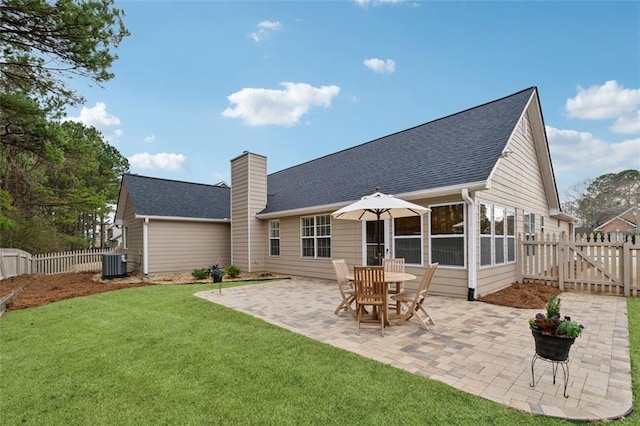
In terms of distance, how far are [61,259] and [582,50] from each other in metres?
23.9

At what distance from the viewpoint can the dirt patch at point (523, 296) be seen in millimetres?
6726

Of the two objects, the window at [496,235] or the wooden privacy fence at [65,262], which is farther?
the wooden privacy fence at [65,262]

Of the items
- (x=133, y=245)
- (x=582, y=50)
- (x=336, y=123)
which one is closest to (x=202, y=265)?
(x=133, y=245)

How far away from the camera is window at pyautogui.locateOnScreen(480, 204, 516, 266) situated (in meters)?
7.70

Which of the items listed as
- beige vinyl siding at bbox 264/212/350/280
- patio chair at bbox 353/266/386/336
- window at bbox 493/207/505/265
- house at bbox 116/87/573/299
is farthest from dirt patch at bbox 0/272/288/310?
window at bbox 493/207/505/265

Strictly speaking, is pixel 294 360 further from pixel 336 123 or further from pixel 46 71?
pixel 336 123

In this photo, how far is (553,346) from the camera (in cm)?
288

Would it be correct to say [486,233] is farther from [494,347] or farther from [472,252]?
[494,347]

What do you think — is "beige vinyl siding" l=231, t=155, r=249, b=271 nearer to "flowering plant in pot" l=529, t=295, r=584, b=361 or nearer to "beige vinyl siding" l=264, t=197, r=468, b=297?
"beige vinyl siding" l=264, t=197, r=468, b=297

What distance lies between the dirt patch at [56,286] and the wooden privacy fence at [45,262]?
→ 0.47m

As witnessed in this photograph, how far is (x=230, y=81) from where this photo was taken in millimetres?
14648

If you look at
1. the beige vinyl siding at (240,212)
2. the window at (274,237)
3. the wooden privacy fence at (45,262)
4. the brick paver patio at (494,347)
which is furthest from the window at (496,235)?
the wooden privacy fence at (45,262)

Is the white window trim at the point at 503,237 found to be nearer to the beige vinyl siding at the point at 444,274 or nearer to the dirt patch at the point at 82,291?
the beige vinyl siding at the point at 444,274

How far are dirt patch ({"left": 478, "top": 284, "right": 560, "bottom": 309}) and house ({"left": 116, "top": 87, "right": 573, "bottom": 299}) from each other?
0.31m
